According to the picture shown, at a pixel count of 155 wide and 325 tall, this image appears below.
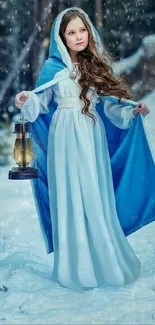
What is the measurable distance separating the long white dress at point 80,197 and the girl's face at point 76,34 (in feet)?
0.51

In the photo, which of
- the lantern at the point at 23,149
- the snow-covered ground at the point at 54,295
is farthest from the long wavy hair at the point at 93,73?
the snow-covered ground at the point at 54,295

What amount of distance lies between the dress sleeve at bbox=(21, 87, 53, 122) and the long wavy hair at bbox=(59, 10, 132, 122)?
16 cm

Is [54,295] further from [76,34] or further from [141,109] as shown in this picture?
[76,34]

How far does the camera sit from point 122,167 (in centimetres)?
309

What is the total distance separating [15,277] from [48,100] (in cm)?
82

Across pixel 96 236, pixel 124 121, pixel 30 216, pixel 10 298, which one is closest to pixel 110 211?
pixel 96 236

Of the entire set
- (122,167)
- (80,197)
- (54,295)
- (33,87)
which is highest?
(33,87)

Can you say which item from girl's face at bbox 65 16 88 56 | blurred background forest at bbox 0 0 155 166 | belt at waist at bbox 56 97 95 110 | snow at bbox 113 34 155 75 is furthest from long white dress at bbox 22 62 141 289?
snow at bbox 113 34 155 75

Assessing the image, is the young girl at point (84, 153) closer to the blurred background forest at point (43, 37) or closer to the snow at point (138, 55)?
the blurred background forest at point (43, 37)

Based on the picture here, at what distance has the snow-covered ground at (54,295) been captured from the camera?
2539mm

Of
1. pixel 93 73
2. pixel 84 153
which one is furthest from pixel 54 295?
pixel 93 73

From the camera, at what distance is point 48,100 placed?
3020mm

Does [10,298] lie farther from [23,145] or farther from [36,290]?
[23,145]

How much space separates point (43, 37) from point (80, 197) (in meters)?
2.09
